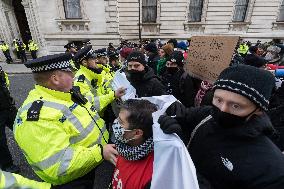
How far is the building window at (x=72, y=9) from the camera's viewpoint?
14148mm

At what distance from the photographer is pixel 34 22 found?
14.3 meters

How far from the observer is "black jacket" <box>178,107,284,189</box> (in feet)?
3.54

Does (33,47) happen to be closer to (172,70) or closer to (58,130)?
(172,70)

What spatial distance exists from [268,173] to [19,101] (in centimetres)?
776

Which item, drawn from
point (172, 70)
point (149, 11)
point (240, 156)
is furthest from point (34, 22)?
point (240, 156)

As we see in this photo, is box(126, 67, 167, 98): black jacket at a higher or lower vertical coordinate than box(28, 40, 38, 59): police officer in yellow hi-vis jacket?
higher

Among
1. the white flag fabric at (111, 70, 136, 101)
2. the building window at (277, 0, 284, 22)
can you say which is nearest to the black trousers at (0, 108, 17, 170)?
the white flag fabric at (111, 70, 136, 101)

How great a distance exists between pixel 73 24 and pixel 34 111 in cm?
1416

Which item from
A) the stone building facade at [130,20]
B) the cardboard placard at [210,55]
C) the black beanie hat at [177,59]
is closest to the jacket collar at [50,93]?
the cardboard placard at [210,55]

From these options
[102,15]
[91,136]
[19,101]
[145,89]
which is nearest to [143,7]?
[102,15]

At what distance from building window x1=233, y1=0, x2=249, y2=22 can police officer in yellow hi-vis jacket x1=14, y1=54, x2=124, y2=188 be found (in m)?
16.8

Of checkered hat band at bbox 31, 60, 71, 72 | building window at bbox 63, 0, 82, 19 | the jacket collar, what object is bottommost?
the jacket collar

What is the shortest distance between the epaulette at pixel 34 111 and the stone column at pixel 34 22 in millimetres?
14643

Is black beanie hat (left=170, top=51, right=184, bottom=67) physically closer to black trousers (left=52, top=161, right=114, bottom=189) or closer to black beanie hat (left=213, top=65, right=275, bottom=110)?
black trousers (left=52, top=161, right=114, bottom=189)
